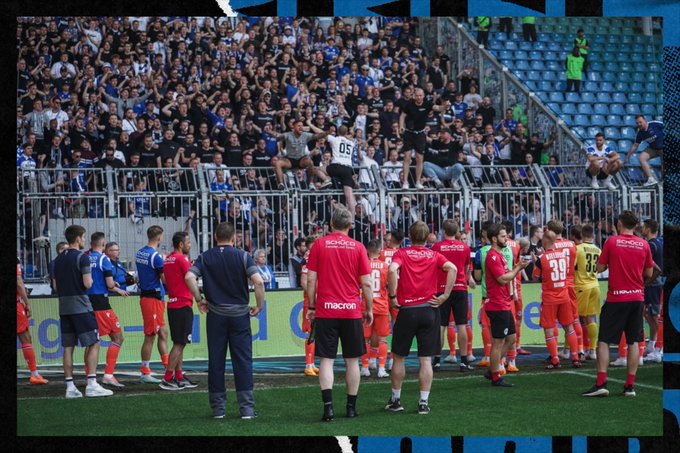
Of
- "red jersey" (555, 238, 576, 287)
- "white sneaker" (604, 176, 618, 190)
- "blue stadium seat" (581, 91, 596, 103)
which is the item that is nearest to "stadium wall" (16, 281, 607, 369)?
"red jersey" (555, 238, 576, 287)

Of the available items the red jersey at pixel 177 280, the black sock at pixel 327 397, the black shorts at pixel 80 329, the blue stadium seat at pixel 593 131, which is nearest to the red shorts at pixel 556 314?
the black sock at pixel 327 397

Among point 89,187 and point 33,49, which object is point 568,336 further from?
point 33,49

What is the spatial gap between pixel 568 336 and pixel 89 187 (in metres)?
9.11

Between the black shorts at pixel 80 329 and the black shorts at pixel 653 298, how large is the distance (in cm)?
772

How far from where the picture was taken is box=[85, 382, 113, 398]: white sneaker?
454 inches

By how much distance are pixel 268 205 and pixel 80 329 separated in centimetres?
658

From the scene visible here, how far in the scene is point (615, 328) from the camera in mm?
10711

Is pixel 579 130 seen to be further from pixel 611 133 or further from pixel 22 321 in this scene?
pixel 22 321

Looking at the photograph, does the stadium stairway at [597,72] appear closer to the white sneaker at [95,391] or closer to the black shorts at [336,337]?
the black shorts at [336,337]

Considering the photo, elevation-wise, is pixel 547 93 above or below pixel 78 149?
above

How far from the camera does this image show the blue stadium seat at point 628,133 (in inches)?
944

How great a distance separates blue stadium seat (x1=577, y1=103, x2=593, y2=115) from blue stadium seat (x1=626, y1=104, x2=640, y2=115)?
103cm

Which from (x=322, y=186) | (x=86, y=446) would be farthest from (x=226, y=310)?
(x=322, y=186)

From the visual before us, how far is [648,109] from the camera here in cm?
2497
